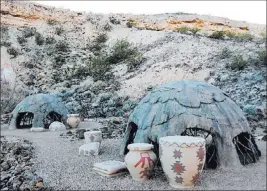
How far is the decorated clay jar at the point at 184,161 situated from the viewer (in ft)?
16.8

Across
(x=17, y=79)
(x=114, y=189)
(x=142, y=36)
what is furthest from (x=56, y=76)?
(x=114, y=189)

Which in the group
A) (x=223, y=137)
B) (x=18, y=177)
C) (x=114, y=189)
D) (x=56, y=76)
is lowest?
(x=56, y=76)

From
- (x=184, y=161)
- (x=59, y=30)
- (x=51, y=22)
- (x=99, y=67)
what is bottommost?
(x=99, y=67)

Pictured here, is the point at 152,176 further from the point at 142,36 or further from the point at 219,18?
the point at 219,18

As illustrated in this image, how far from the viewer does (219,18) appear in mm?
39094

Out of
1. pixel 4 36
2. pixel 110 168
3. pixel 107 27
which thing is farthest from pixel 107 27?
pixel 110 168

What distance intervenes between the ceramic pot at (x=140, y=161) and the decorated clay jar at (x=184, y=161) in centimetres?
39

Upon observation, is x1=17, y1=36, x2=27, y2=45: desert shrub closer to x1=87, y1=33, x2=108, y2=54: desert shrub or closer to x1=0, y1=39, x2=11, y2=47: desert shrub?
x1=0, y1=39, x2=11, y2=47: desert shrub

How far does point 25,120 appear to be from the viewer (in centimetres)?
1542

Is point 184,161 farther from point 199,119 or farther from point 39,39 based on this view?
point 39,39

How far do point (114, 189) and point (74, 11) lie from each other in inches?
1218

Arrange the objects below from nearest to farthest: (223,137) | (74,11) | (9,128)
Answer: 1. (223,137)
2. (9,128)
3. (74,11)

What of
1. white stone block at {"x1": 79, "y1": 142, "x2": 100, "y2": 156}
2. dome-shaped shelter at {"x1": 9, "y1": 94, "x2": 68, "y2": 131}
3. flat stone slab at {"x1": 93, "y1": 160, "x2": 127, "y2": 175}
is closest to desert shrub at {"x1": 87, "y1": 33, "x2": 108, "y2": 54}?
dome-shaped shelter at {"x1": 9, "y1": 94, "x2": 68, "y2": 131}

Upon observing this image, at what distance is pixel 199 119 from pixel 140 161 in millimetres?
1438
